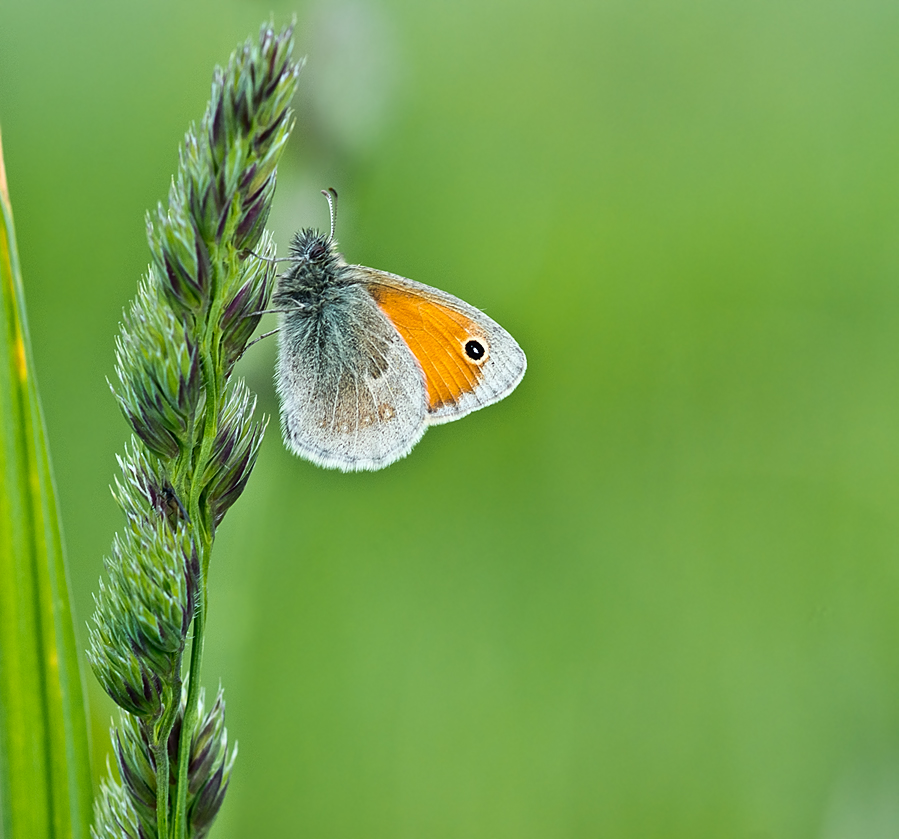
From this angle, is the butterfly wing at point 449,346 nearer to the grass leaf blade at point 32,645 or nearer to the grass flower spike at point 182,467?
the grass flower spike at point 182,467

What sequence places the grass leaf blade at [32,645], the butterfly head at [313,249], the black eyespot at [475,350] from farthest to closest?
the black eyespot at [475,350]
the butterfly head at [313,249]
the grass leaf blade at [32,645]

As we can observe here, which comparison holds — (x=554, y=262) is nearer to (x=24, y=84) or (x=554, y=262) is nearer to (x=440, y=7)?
(x=440, y=7)

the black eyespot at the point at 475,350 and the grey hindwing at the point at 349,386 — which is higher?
the black eyespot at the point at 475,350

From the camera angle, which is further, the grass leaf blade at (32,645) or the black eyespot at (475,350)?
the black eyespot at (475,350)

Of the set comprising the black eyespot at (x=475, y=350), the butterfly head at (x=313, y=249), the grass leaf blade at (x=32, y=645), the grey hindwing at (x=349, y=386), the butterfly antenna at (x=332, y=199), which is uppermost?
the butterfly antenna at (x=332, y=199)

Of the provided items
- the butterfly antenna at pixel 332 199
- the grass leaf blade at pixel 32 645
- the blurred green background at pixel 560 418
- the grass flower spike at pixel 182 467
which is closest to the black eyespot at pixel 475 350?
the blurred green background at pixel 560 418

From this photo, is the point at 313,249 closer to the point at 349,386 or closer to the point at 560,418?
the point at 349,386

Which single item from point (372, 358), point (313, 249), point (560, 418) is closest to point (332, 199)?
point (313, 249)
